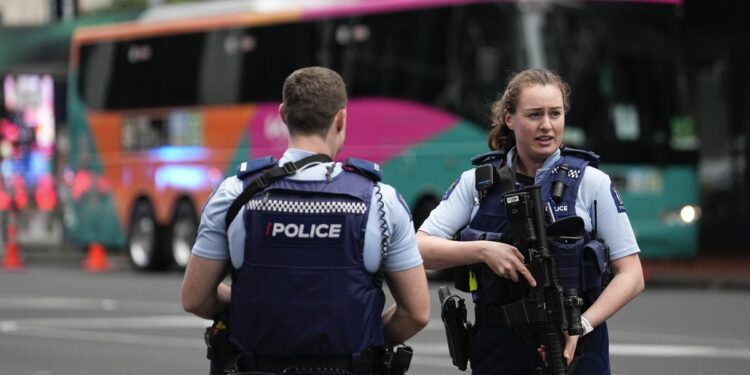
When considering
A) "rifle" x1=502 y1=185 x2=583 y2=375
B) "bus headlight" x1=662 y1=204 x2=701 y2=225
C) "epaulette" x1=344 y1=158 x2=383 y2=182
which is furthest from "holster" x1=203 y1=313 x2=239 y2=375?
"bus headlight" x1=662 y1=204 x2=701 y2=225

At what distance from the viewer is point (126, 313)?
55.7ft

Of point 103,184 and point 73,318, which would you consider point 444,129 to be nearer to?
point 73,318

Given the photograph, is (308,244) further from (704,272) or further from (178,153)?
(178,153)

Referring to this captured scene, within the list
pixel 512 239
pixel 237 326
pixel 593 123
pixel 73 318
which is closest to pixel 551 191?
pixel 512 239

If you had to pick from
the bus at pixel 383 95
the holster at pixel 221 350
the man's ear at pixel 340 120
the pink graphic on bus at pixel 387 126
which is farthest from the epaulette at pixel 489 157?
the pink graphic on bus at pixel 387 126

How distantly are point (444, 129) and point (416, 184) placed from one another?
743mm

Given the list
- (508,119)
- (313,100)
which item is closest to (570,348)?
(508,119)

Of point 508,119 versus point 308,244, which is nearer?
point 308,244

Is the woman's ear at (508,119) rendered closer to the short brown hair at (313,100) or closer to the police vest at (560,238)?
the police vest at (560,238)

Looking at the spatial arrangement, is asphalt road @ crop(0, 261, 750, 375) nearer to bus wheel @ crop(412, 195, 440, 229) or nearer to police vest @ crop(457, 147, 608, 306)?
bus wheel @ crop(412, 195, 440, 229)

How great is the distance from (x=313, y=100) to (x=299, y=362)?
0.73 m

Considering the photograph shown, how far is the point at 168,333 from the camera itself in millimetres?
14883

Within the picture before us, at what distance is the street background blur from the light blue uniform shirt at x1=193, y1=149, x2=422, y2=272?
291 inches

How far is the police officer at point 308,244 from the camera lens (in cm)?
464
